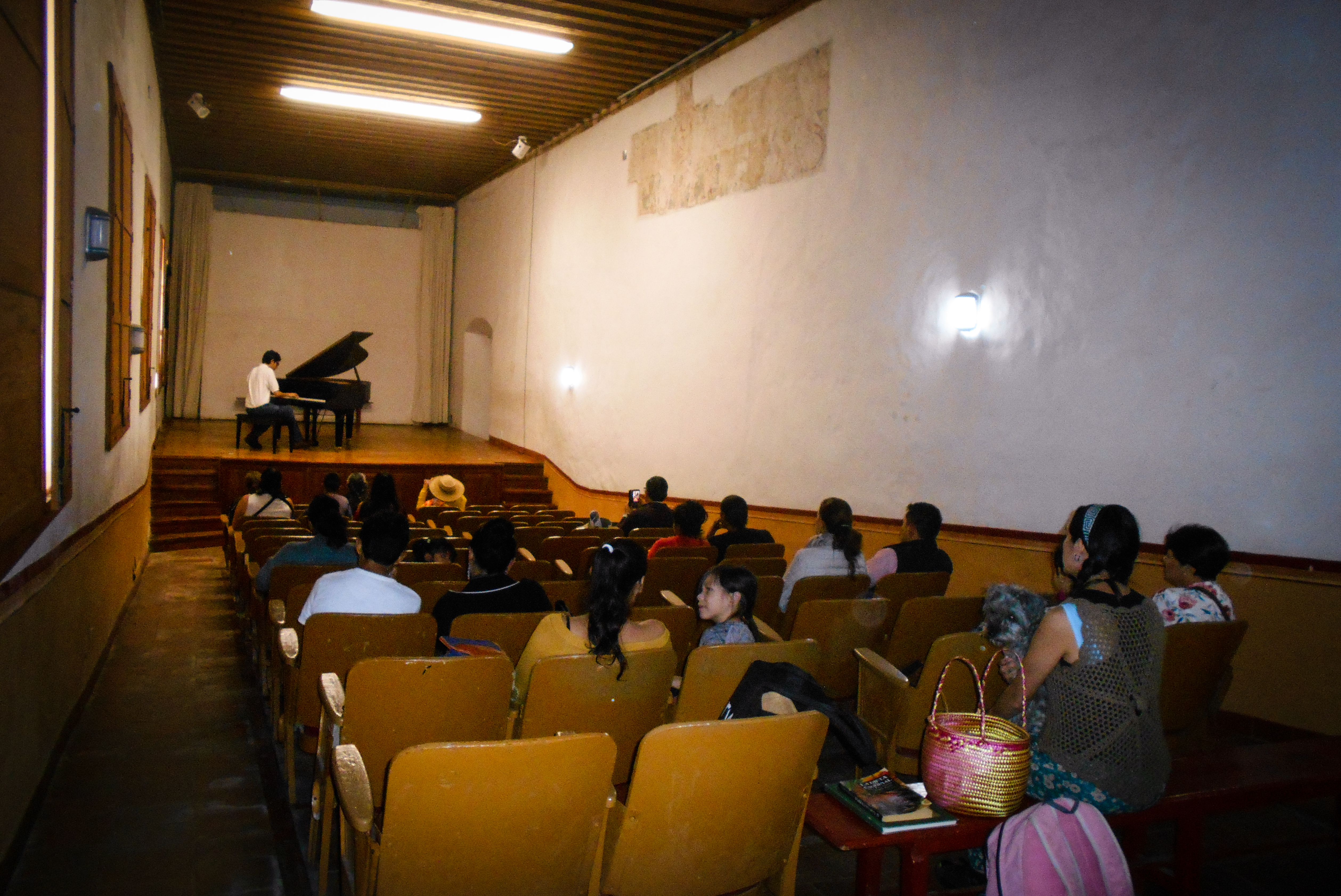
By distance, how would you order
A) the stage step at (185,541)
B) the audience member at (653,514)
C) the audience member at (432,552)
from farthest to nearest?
the stage step at (185,541)
the audience member at (653,514)
the audience member at (432,552)

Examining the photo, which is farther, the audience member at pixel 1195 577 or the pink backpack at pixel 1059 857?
the audience member at pixel 1195 577

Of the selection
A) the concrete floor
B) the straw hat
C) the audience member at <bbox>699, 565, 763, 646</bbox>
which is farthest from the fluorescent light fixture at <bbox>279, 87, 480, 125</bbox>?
the audience member at <bbox>699, 565, 763, 646</bbox>

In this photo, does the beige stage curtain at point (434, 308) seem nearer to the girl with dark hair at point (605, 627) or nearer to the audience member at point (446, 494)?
the audience member at point (446, 494)

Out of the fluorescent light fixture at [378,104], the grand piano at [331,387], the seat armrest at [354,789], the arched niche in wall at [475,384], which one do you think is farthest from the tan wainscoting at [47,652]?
the arched niche in wall at [475,384]

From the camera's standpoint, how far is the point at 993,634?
253 centimetres

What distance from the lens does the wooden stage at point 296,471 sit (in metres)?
9.20

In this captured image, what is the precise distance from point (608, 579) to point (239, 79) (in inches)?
Result: 383

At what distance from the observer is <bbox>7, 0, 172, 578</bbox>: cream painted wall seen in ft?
12.0

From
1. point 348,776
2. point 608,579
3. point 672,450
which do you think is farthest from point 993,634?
point 672,450

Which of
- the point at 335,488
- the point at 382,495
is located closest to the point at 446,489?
the point at 335,488

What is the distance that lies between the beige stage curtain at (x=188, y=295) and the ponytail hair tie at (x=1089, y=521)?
48.9 ft

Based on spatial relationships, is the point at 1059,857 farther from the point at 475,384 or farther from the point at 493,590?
the point at 475,384

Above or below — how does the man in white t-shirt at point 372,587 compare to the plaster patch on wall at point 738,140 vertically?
below

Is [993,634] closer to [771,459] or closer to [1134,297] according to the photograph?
[1134,297]
